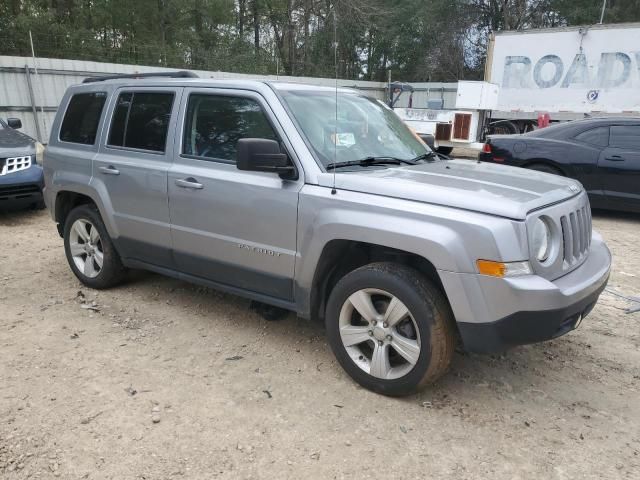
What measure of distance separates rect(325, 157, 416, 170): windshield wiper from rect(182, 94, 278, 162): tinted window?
47 cm

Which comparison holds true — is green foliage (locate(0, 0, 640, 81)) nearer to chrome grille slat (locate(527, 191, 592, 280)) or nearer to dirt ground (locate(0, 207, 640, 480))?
dirt ground (locate(0, 207, 640, 480))

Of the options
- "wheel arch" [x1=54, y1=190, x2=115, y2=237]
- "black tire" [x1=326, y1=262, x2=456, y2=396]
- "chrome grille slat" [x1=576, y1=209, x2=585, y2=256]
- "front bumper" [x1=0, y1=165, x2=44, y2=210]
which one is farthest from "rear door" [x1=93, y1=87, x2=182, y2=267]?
"front bumper" [x1=0, y1=165, x2=44, y2=210]

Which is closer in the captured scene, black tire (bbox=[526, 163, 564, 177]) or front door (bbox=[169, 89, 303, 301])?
front door (bbox=[169, 89, 303, 301])

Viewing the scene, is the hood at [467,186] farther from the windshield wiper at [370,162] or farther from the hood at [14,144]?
the hood at [14,144]

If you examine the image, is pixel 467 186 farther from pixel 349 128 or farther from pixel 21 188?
pixel 21 188

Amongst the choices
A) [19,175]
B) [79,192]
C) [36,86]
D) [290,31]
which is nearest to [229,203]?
[79,192]

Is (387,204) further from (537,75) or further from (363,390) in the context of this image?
(537,75)

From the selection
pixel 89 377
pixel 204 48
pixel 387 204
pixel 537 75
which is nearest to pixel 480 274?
pixel 387 204

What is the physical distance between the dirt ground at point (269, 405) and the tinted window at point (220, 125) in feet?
4.55

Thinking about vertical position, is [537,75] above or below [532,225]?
above

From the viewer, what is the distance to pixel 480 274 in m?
2.71

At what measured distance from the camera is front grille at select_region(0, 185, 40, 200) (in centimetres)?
734

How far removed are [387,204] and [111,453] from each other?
6.45 feet

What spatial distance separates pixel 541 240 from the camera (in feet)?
9.23
